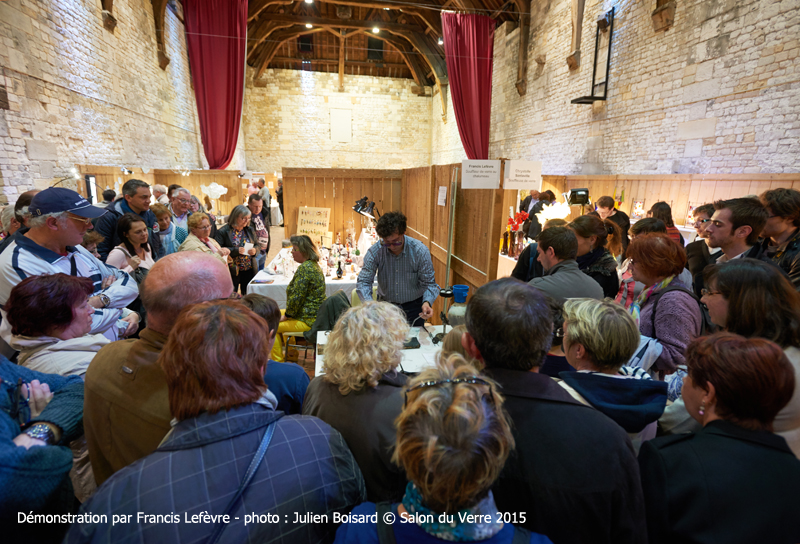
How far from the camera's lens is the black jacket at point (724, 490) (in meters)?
0.93

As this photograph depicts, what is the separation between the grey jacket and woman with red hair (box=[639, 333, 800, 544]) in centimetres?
111

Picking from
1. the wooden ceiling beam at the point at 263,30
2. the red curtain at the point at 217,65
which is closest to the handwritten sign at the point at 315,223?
the red curtain at the point at 217,65

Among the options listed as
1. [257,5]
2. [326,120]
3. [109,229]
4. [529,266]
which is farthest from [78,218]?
[326,120]

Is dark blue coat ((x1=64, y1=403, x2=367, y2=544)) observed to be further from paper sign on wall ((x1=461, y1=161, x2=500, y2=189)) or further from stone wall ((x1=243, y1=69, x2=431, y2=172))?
stone wall ((x1=243, y1=69, x2=431, y2=172))

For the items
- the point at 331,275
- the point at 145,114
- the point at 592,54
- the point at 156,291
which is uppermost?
the point at 592,54

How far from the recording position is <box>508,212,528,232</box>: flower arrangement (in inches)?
217

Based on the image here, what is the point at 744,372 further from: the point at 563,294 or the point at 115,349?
the point at 115,349

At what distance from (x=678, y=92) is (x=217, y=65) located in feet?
33.7

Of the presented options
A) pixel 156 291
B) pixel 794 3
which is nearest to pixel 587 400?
pixel 156 291

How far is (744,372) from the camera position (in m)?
1.01

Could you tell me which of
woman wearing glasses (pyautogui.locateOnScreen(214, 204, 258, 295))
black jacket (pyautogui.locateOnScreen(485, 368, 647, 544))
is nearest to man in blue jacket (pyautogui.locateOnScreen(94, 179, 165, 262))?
woman wearing glasses (pyautogui.locateOnScreen(214, 204, 258, 295))

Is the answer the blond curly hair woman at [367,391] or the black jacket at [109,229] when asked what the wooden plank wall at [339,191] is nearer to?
the black jacket at [109,229]

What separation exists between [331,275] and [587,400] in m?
3.88

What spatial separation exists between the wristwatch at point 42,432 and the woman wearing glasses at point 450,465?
97cm
